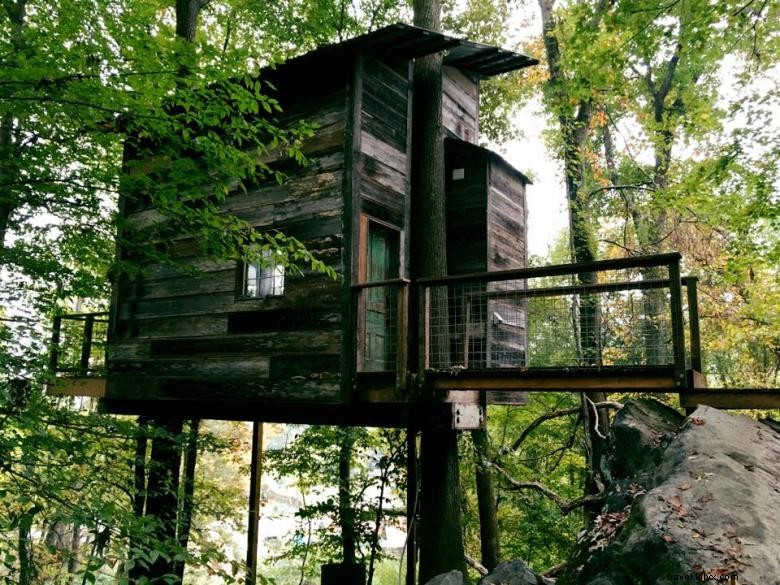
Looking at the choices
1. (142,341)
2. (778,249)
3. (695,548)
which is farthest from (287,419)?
(778,249)

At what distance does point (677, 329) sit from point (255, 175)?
508 centimetres

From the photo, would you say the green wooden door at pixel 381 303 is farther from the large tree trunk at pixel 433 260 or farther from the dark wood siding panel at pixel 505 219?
the dark wood siding panel at pixel 505 219

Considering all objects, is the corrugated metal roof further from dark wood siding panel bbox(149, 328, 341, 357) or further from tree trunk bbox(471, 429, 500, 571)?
tree trunk bbox(471, 429, 500, 571)

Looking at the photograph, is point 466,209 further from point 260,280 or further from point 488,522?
point 488,522

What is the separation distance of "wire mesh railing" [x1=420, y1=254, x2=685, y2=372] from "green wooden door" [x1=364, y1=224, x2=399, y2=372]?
0.61 meters

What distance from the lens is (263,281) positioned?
8.26 metres

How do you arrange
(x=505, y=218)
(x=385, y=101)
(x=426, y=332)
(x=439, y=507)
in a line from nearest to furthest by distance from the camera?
(x=426, y=332), (x=439, y=507), (x=385, y=101), (x=505, y=218)

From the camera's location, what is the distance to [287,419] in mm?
8250

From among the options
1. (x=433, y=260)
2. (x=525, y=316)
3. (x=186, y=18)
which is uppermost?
(x=186, y=18)

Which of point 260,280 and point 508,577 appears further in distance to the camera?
point 260,280

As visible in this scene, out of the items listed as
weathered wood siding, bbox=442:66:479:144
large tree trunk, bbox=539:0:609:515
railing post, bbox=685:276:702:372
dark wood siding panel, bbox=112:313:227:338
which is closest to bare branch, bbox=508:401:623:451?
large tree trunk, bbox=539:0:609:515

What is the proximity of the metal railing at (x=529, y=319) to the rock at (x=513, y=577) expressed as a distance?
7.20 feet

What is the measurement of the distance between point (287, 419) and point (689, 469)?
5.52m

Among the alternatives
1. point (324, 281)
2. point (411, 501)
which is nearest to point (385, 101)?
point (324, 281)
